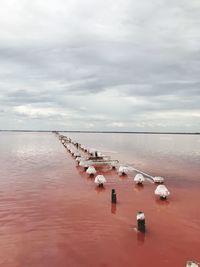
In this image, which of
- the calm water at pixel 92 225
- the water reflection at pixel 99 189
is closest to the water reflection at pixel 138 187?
the calm water at pixel 92 225

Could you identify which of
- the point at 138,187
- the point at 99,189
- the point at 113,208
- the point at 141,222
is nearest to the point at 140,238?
the point at 141,222

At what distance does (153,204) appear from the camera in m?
21.4

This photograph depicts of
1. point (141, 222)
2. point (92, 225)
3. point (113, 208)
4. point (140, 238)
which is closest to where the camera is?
point (140, 238)

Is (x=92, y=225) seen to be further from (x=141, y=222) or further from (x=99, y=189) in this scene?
(x=99, y=189)

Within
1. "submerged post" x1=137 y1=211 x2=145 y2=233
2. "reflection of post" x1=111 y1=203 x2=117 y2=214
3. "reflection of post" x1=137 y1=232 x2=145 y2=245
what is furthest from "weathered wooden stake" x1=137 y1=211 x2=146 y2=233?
"reflection of post" x1=111 y1=203 x2=117 y2=214

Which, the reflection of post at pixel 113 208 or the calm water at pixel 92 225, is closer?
the calm water at pixel 92 225

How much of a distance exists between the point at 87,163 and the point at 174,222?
68.7 feet

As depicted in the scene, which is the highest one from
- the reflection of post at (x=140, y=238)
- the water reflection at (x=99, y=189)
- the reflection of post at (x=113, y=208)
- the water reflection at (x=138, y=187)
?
the water reflection at (x=138, y=187)

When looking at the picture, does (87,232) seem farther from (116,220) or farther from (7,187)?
(7,187)

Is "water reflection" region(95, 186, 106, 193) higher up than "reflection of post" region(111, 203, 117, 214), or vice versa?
"water reflection" region(95, 186, 106, 193)

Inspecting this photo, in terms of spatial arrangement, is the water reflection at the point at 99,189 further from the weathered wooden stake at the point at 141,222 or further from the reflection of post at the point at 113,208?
the weathered wooden stake at the point at 141,222

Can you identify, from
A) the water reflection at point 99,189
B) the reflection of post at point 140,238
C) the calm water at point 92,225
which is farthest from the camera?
the water reflection at point 99,189

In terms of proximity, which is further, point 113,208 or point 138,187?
point 138,187

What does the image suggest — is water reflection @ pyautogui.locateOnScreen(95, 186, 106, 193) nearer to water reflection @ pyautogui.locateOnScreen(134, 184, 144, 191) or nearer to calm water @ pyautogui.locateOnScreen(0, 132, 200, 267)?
calm water @ pyautogui.locateOnScreen(0, 132, 200, 267)
